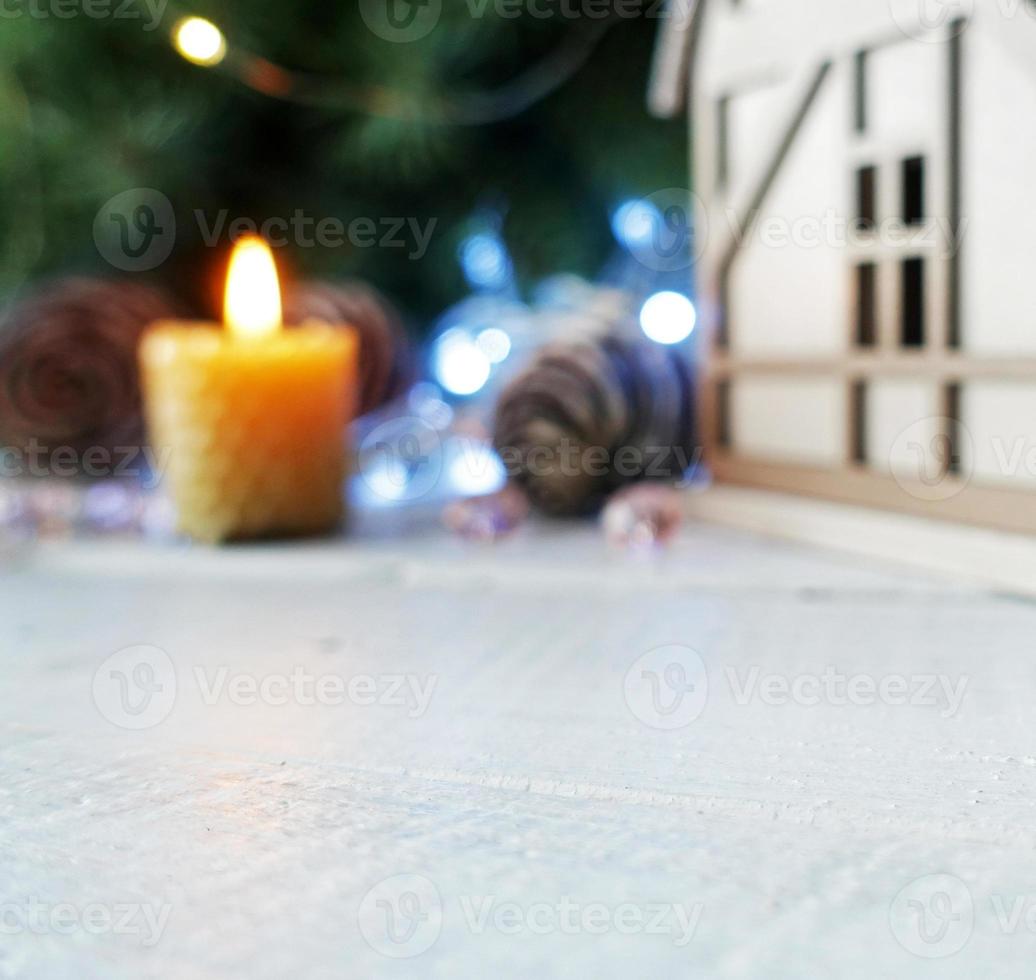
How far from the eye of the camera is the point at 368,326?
1.30 meters

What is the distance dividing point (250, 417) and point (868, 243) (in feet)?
1.54

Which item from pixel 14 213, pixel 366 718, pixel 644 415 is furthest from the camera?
pixel 14 213

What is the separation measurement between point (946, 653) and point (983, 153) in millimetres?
334

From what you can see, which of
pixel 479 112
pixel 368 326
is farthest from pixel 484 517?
pixel 479 112

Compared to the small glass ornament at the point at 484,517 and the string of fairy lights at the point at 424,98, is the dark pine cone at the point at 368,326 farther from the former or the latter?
the small glass ornament at the point at 484,517

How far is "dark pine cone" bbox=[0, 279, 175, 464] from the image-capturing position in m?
1.27

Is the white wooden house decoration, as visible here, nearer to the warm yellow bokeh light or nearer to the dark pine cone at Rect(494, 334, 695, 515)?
the dark pine cone at Rect(494, 334, 695, 515)

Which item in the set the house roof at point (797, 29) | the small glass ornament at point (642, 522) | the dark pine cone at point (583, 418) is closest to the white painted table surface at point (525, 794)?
the small glass ornament at point (642, 522)

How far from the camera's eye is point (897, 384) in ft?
2.98

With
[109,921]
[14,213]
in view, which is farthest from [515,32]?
[109,921]

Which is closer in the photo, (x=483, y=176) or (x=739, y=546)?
(x=739, y=546)

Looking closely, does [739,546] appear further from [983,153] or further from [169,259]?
[169,259]

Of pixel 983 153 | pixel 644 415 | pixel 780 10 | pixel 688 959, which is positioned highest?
pixel 780 10

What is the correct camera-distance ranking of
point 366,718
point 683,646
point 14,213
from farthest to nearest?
point 14,213 < point 683,646 < point 366,718
